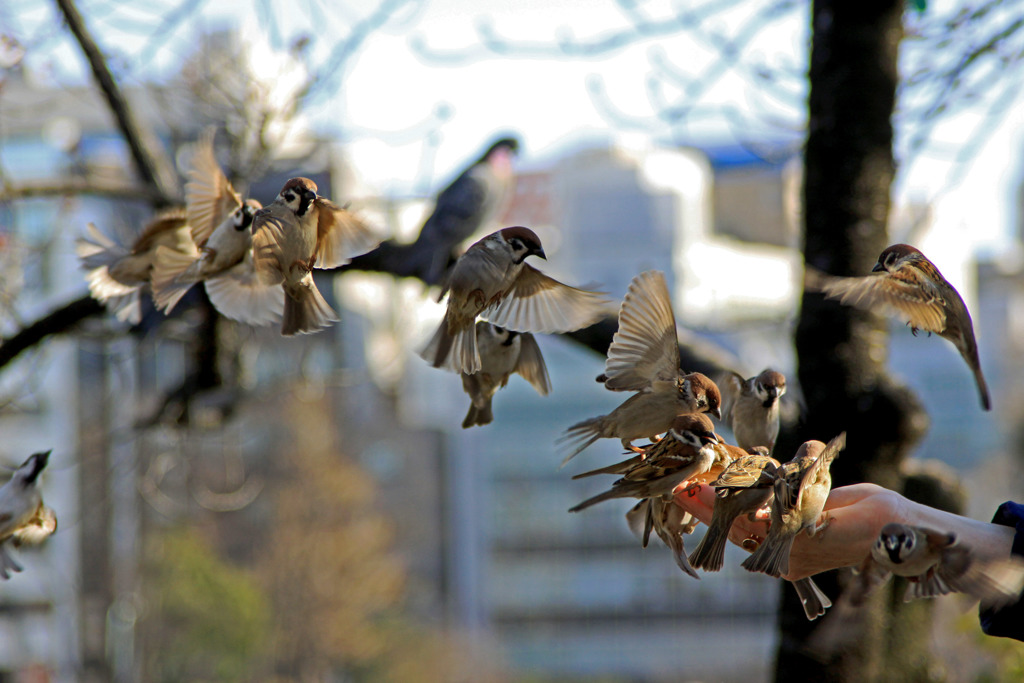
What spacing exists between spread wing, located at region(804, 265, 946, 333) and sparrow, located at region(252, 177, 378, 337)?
1119 mm

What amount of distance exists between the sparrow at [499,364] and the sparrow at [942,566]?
30.1 inches

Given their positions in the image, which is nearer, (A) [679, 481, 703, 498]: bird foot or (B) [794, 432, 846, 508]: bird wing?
(B) [794, 432, 846, 508]: bird wing

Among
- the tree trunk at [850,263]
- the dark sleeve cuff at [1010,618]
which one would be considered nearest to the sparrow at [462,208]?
the tree trunk at [850,263]

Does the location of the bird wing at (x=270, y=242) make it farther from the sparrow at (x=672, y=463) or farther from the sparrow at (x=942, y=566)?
the sparrow at (x=942, y=566)

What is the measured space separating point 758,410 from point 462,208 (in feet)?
6.76

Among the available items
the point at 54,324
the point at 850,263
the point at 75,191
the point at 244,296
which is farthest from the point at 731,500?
the point at 75,191

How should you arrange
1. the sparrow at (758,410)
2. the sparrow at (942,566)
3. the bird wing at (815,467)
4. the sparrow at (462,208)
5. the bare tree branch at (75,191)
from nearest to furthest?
the sparrow at (942,566), the bird wing at (815,467), the sparrow at (758,410), the sparrow at (462,208), the bare tree branch at (75,191)

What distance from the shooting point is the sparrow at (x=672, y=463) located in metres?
1.53

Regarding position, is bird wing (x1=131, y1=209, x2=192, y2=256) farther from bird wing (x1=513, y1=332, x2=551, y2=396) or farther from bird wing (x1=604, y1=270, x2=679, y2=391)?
bird wing (x1=604, y1=270, x2=679, y2=391)

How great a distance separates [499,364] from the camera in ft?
6.35

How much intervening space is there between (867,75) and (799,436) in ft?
4.17

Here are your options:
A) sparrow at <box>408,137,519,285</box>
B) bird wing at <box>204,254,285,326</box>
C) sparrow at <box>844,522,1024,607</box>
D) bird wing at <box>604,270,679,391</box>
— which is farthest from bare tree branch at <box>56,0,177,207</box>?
sparrow at <box>844,522,1024,607</box>

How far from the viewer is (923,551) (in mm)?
1392

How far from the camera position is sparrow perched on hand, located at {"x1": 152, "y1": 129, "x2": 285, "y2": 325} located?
154 cm
